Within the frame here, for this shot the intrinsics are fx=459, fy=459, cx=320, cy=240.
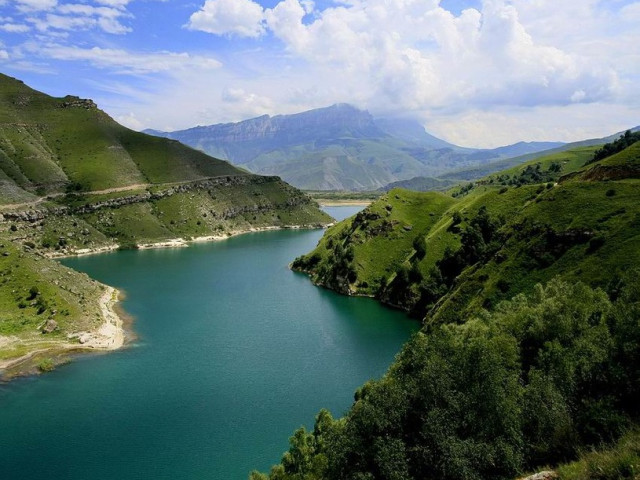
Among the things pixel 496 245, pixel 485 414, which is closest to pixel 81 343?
pixel 485 414

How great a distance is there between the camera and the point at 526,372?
4122cm

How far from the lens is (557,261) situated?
73.9 meters

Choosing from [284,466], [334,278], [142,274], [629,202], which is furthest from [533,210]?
[142,274]

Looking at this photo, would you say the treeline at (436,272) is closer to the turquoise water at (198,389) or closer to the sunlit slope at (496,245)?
the sunlit slope at (496,245)

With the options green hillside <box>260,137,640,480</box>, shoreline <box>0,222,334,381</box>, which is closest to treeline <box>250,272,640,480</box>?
green hillside <box>260,137,640,480</box>

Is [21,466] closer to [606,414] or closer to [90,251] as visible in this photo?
[606,414]

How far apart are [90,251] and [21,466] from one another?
161036mm

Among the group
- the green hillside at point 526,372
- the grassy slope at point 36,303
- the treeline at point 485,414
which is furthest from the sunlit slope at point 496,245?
the grassy slope at point 36,303

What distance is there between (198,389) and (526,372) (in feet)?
158

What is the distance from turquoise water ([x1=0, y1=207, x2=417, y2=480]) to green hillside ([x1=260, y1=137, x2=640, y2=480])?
1346cm

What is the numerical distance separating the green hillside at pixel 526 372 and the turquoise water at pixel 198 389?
13464 millimetres

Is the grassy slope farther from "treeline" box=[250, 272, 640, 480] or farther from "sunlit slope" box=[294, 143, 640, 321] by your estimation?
"treeline" box=[250, 272, 640, 480]

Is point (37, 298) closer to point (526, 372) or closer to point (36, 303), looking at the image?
point (36, 303)

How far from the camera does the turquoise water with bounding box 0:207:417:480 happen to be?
52312 mm
